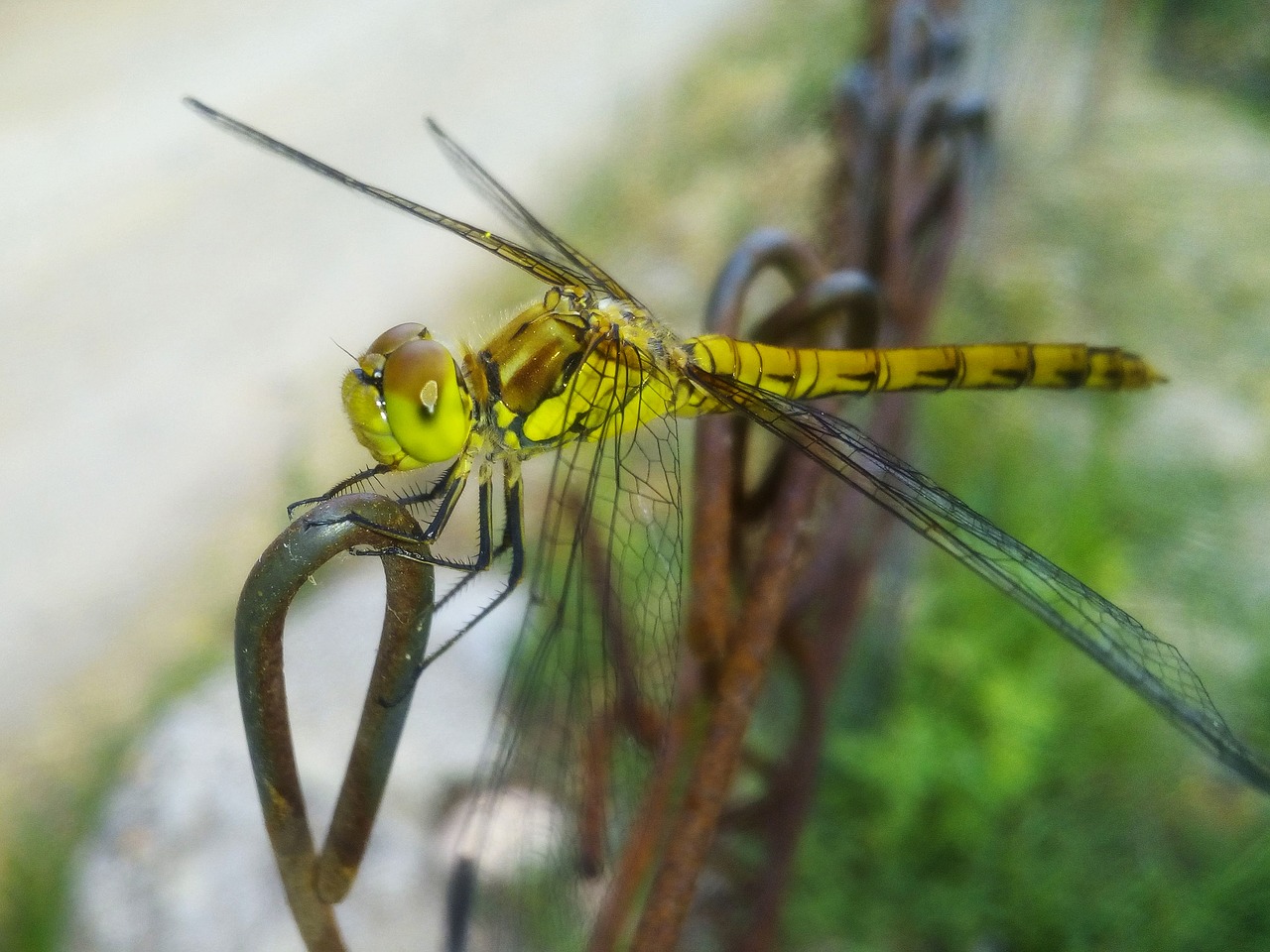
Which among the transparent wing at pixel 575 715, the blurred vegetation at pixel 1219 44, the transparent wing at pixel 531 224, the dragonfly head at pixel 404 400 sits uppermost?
the blurred vegetation at pixel 1219 44

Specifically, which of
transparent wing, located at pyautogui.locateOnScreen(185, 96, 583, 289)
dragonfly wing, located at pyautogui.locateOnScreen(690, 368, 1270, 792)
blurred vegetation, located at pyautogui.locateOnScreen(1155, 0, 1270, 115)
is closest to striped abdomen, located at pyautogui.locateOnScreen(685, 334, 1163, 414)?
dragonfly wing, located at pyautogui.locateOnScreen(690, 368, 1270, 792)

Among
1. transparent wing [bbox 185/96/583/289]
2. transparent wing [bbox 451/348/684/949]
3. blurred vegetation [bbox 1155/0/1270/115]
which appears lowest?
transparent wing [bbox 451/348/684/949]

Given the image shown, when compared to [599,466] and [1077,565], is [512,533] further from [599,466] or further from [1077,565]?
[1077,565]

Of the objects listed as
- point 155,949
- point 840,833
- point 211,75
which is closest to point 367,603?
point 155,949

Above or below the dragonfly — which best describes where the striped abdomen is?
above

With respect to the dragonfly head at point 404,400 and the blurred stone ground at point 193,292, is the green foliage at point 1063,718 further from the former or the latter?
the dragonfly head at point 404,400

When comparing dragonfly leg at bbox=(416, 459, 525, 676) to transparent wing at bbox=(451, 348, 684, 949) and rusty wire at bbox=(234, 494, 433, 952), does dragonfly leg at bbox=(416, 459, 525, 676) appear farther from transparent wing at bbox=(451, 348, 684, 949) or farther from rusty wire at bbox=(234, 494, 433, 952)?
rusty wire at bbox=(234, 494, 433, 952)

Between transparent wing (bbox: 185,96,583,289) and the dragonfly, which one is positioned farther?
transparent wing (bbox: 185,96,583,289)

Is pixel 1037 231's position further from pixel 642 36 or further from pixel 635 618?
pixel 642 36

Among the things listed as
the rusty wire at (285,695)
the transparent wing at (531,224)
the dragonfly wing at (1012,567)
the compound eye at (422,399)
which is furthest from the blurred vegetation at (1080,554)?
the rusty wire at (285,695)
